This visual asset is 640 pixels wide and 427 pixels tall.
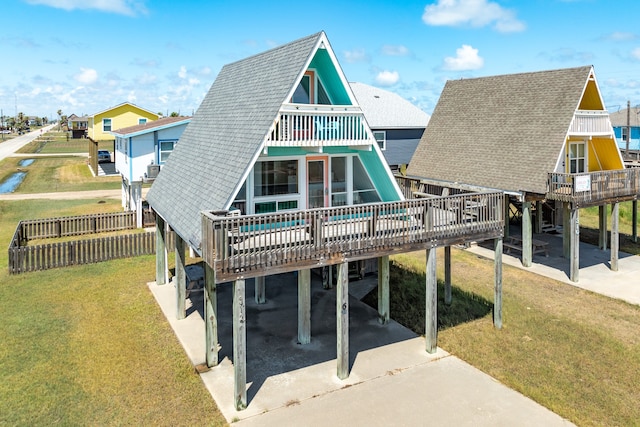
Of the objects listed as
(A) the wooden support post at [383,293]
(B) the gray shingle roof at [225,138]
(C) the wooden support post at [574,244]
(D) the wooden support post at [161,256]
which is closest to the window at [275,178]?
(B) the gray shingle roof at [225,138]

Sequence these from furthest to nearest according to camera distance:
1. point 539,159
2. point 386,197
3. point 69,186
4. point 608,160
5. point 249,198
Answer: point 69,186 < point 608,160 < point 539,159 < point 386,197 < point 249,198

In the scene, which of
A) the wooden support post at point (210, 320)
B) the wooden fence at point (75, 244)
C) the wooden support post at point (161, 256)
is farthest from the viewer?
the wooden fence at point (75, 244)

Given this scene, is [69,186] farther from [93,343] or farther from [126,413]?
[126,413]

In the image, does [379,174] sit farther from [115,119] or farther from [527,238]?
[115,119]

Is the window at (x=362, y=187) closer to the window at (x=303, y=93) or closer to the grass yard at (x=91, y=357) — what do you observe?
the window at (x=303, y=93)

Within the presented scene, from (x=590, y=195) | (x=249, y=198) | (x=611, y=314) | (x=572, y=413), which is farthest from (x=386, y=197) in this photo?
(x=590, y=195)
